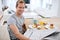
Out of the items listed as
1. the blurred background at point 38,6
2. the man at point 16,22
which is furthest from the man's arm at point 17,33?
the blurred background at point 38,6

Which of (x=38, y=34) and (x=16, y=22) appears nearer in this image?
(x=38, y=34)

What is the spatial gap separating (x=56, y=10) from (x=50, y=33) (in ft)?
9.48

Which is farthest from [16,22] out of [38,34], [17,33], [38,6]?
[38,6]

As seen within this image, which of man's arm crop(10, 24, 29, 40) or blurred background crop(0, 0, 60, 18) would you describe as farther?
blurred background crop(0, 0, 60, 18)

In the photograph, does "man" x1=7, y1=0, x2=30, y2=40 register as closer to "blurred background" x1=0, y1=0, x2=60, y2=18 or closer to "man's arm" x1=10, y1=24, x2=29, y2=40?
"man's arm" x1=10, y1=24, x2=29, y2=40

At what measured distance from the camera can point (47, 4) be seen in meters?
4.48

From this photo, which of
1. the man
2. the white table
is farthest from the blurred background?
the white table

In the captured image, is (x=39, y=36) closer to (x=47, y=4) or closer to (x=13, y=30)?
(x=13, y=30)

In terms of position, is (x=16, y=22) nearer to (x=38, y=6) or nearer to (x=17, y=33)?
(x=17, y=33)

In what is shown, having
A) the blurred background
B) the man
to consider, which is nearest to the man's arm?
the man

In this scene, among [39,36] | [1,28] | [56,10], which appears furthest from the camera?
[56,10]

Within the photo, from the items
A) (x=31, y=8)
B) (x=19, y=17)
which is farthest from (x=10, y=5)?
(x=19, y=17)

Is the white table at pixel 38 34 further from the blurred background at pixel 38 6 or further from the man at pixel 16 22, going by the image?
the blurred background at pixel 38 6

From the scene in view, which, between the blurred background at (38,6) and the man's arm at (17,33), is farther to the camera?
the blurred background at (38,6)
